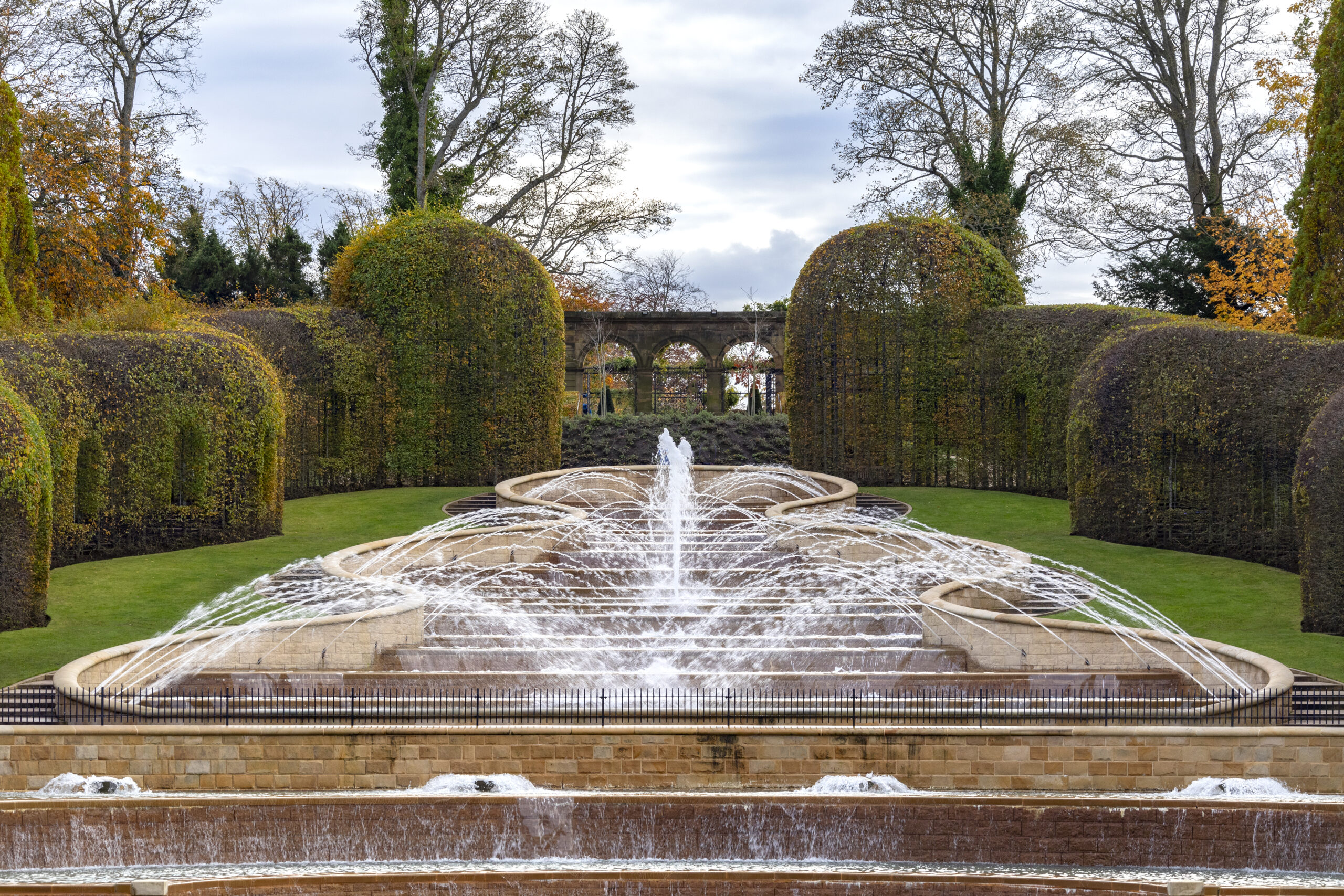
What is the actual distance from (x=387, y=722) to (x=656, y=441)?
2054cm

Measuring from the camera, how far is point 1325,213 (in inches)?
749

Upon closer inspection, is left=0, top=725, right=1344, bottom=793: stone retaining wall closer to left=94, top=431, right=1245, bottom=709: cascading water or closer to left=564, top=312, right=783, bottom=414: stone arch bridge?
left=94, top=431, right=1245, bottom=709: cascading water

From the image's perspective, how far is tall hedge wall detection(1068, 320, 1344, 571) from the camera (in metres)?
17.5

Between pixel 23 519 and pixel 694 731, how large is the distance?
32.1 ft

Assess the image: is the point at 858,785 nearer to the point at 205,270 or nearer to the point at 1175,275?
the point at 1175,275

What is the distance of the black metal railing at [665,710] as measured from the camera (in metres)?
11.3

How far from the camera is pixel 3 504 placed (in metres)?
14.9

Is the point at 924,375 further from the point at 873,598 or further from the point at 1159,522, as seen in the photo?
the point at 873,598

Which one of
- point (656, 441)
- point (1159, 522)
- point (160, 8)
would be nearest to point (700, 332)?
point (656, 441)

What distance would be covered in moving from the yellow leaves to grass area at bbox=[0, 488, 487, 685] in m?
21.3

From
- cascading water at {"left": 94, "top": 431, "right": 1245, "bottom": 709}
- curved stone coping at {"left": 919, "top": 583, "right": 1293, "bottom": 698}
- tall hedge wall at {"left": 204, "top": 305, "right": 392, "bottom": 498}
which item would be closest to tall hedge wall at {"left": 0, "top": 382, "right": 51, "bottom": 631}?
cascading water at {"left": 94, "top": 431, "right": 1245, "bottom": 709}

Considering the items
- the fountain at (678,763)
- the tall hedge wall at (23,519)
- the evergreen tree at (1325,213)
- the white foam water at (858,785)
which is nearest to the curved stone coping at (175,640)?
the fountain at (678,763)

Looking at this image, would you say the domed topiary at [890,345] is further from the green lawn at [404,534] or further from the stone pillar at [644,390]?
the stone pillar at [644,390]

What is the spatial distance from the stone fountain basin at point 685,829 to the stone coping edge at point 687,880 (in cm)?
76
